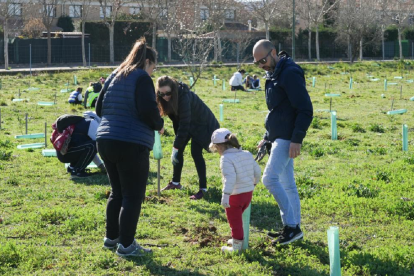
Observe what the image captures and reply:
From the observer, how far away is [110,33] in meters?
44.7

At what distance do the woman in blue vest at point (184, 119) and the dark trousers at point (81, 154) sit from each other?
5.34 feet

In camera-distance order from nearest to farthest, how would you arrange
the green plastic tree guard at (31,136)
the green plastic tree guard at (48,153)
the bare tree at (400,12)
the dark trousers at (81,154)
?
the dark trousers at (81,154) < the green plastic tree guard at (48,153) < the green plastic tree guard at (31,136) < the bare tree at (400,12)

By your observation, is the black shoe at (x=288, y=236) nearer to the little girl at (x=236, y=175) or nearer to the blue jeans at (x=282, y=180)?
the blue jeans at (x=282, y=180)

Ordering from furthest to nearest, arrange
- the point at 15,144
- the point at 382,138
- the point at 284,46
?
the point at 284,46 < the point at 382,138 < the point at 15,144

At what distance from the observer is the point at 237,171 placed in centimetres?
559

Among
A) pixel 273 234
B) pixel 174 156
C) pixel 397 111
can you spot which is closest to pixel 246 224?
pixel 273 234

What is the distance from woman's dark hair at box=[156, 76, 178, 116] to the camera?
7.14 meters

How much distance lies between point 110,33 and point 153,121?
40619mm

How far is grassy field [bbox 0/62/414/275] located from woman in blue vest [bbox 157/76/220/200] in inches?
12.9

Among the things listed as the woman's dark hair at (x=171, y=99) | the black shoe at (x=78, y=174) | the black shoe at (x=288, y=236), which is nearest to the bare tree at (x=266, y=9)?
the black shoe at (x=78, y=174)

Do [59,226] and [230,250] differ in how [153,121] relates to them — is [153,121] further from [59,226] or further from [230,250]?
[59,226]

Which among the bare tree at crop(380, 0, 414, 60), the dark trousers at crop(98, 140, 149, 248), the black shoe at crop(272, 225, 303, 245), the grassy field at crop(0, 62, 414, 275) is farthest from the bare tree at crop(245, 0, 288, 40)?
the dark trousers at crop(98, 140, 149, 248)

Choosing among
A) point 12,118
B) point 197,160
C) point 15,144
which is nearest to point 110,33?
point 12,118

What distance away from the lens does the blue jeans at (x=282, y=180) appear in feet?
19.1
